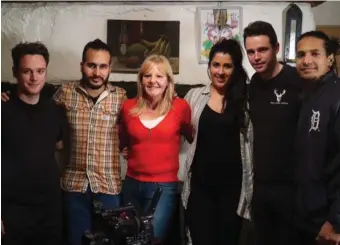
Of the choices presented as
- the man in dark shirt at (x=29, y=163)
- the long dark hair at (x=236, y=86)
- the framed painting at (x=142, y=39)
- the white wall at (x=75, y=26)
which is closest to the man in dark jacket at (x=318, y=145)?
the long dark hair at (x=236, y=86)

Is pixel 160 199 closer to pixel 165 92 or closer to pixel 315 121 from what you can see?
pixel 165 92

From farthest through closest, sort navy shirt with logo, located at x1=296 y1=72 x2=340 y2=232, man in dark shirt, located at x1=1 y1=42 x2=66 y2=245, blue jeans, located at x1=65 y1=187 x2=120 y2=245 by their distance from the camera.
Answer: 1. blue jeans, located at x1=65 y1=187 x2=120 y2=245
2. man in dark shirt, located at x1=1 y1=42 x2=66 y2=245
3. navy shirt with logo, located at x1=296 y1=72 x2=340 y2=232

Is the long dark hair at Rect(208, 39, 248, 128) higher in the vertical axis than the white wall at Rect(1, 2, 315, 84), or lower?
lower

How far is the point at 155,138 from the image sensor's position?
5.82 feet

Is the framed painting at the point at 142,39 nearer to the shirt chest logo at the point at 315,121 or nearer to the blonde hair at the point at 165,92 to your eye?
the blonde hair at the point at 165,92

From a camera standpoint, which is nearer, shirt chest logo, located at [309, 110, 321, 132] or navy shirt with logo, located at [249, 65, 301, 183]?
shirt chest logo, located at [309, 110, 321, 132]

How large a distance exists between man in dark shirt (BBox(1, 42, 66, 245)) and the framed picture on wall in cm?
86

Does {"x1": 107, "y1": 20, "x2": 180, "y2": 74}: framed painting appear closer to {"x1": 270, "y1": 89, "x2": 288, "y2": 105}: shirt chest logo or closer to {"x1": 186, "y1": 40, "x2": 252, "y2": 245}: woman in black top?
{"x1": 186, "y1": 40, "x2": 252, "y2": 245}: woman in black top

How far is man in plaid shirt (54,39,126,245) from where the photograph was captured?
72.3 inches

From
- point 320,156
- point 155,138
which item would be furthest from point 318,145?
point 155,138

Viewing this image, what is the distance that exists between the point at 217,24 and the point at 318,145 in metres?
0.97

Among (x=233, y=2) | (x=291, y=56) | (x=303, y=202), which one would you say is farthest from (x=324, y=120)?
(x=233, y=2)

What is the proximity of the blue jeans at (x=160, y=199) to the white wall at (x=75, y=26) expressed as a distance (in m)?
0.65

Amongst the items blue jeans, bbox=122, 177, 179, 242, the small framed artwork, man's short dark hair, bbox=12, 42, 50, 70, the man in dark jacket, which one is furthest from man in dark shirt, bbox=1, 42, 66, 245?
the small framed artwork
